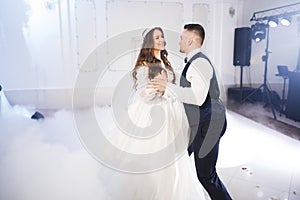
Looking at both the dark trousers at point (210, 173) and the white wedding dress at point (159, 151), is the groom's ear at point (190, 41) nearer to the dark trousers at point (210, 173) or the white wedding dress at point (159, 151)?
the white wedding dress at point (159, 151)

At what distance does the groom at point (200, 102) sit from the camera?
1636 mm

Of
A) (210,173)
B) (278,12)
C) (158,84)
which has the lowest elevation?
(210,173)

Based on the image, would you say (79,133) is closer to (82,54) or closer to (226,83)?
(82,54)

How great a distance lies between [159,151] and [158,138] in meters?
0.09

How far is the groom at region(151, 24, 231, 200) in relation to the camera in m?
1.64

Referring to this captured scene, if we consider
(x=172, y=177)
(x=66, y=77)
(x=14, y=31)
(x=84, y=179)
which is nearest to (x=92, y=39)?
(x=66, y=77)

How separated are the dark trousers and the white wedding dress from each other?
0.32ft

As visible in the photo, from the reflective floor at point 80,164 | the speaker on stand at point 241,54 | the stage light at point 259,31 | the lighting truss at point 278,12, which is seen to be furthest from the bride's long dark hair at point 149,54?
the speaker on stand at point 241,54

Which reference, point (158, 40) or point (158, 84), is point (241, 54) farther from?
point (158, 84)

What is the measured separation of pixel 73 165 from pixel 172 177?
1.35 meters

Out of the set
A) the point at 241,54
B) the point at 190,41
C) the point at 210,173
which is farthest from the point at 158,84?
the point at 241,54

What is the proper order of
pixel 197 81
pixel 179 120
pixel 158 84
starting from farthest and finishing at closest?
pixel 179 120 → pixel 158 84 → pixel 197 81

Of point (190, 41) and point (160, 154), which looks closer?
point (190, 41)

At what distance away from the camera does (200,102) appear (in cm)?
166
